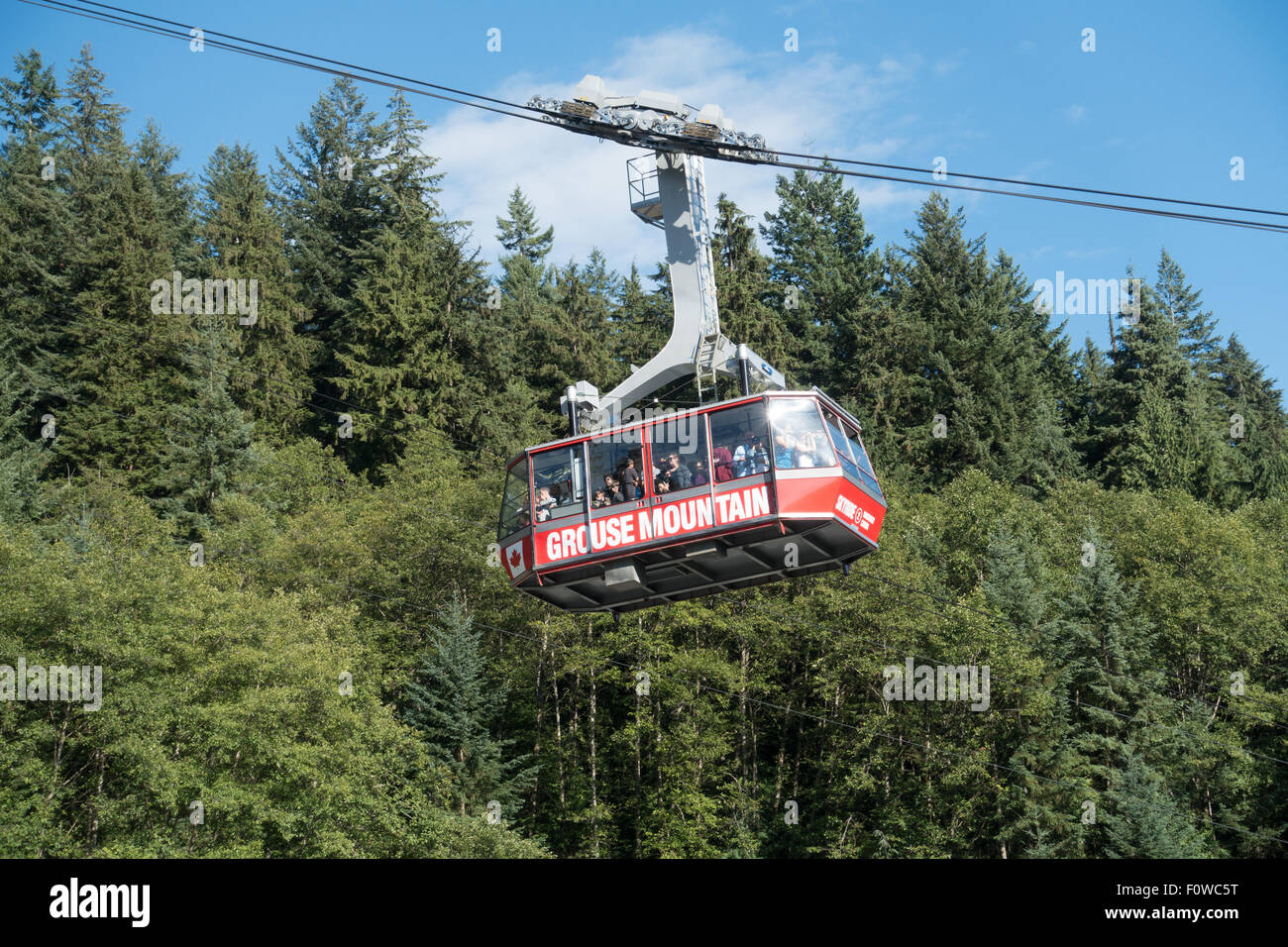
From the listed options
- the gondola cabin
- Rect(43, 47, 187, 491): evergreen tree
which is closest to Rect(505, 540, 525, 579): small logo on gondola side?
the gondola cabin

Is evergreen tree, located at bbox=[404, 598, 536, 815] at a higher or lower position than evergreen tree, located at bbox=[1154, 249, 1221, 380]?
lower

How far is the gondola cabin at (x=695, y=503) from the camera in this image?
62.0 ft

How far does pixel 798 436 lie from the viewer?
19031mm

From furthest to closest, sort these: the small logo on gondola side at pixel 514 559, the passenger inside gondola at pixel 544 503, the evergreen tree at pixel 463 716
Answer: the evergreen tree at pixel 463 716
the small logo on gondola side at pixel 514 559
the passenger inside gondola at pixel 544 503

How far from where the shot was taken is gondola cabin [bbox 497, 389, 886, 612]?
1889 cm

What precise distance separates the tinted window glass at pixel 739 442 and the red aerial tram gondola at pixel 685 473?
0.02m

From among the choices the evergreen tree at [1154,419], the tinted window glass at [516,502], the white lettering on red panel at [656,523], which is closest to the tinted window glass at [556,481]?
the tinted window glass at [516,502]

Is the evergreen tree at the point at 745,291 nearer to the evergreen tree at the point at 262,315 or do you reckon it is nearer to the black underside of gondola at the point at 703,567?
the evergreen tree at the point at 262,315

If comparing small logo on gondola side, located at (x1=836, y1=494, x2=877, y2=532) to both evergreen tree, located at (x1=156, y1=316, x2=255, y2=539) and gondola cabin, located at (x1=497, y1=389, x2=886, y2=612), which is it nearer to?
gondola cabin, located at (x1=497, y1=389, x2=886, y2=612)

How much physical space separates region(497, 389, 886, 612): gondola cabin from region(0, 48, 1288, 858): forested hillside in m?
15.3

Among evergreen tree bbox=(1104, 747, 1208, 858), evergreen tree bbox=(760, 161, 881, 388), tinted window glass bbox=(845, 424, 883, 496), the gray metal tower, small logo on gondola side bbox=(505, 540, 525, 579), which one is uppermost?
evergreen tree bbox=(760, 161, 881, 388)

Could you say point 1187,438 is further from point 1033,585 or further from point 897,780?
point 897,780
